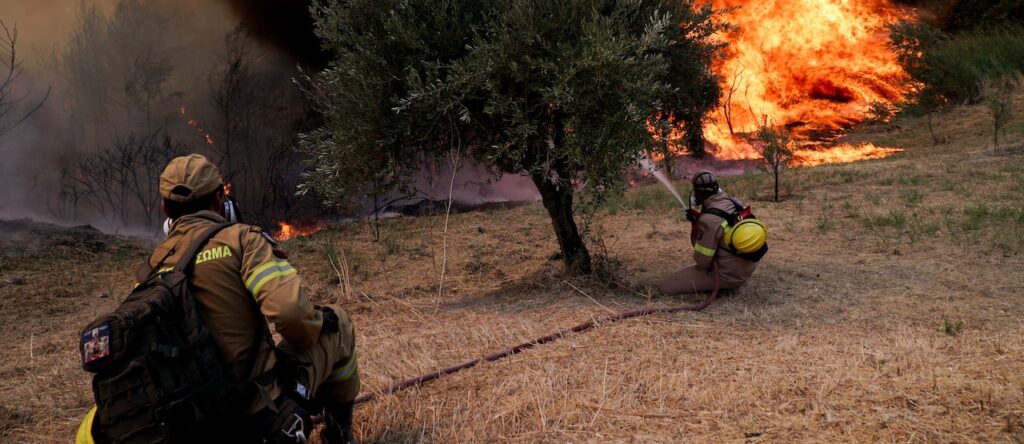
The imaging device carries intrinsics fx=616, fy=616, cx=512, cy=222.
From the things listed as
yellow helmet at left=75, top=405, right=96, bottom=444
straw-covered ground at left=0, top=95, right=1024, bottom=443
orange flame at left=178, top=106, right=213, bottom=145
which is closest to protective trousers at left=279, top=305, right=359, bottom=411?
straw-covered ground at left=0, top=95, right=1024, bottom=443

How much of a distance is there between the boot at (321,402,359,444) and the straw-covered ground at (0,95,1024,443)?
1.14 ft

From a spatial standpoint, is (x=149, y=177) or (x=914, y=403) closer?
(x=914, y=403)

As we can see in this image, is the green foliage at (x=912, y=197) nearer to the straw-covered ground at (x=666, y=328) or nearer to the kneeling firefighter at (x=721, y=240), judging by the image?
the straw-covered ground at (x=666, y=328)

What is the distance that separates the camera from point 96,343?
7.76 ft

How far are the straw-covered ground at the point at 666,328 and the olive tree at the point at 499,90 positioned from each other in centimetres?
145

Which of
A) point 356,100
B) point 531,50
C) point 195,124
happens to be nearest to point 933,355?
point 531,50

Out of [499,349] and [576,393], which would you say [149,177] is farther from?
[576,393]

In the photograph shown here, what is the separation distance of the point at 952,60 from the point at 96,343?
97.4ft

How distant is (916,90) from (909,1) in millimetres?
12156

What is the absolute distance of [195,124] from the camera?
17328 mm

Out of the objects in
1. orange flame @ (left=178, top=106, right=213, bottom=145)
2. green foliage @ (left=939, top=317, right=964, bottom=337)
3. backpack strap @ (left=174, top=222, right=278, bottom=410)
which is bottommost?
green foliage @ (left=939, top=317, right=964, bottom=337)

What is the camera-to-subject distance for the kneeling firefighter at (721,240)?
6.61 m

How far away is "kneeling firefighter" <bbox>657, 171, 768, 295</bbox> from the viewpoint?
21.7ft

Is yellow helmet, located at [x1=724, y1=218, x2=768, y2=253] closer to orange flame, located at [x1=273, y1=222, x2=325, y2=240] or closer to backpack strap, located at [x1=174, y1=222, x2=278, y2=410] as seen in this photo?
backpack strap, located at [x1=174, y1=222, x2=278, y2=410]
